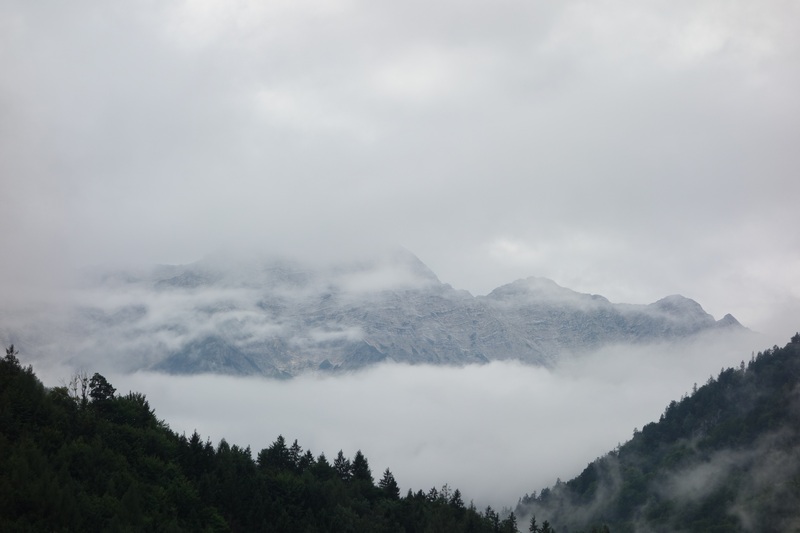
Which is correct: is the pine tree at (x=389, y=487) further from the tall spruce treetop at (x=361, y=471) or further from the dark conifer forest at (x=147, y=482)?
the tall spruce treetop at (x=361, y=471)

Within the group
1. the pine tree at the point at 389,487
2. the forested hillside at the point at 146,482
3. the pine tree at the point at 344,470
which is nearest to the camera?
the forested hillside at the point at 146,482

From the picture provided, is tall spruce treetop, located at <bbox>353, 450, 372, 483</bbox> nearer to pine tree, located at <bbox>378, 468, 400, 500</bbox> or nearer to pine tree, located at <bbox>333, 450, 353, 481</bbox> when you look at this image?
pine tree, located at <bbox>333, 450, 353, 481</bbox>

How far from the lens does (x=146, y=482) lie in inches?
4729

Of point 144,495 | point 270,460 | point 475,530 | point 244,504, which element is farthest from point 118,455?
point 475,530

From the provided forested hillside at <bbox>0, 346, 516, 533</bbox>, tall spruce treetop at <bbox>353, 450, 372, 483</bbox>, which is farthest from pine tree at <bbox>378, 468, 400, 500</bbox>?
tall spruce treetop at <bbox>353, 450, 372, 483</bbox>

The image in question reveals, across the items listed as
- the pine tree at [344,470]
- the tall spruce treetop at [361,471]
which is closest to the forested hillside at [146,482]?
the pine tree at [344,470]

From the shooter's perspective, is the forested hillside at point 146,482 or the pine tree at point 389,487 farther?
the pine tree at point 389,487

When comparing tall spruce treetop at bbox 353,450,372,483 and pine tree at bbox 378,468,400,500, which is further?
tall spruce treetop at bbox 353,450,372,483

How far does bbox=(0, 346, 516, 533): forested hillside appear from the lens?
3839 inches

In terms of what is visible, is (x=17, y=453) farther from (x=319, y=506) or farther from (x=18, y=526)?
(x=319, y=506)

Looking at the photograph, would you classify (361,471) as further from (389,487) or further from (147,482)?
(147,482)

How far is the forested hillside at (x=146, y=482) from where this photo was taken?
320 feet

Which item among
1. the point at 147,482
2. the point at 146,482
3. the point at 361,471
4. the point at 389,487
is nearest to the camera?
the point at 146,482

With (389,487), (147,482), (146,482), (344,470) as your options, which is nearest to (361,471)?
(344,470)
